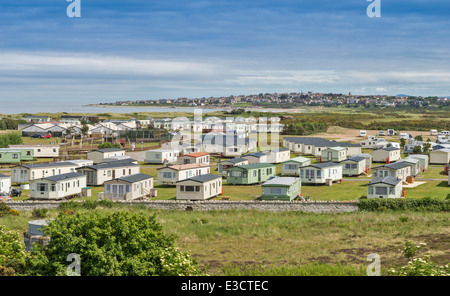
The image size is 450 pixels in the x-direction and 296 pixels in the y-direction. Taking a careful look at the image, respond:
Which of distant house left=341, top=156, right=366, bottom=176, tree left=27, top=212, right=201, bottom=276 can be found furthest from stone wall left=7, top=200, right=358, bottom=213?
tree left=27, top=212, right=201, bottom=276

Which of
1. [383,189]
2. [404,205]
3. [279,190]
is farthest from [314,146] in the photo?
[404,205]

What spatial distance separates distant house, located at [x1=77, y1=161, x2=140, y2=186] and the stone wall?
8.80m

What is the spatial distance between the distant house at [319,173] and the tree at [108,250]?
3065 centimetres

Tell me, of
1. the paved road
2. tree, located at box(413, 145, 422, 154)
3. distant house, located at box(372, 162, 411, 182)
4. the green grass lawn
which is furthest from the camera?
tree, located at box(413, 145, 422, 154)

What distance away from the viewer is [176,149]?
6203 cm

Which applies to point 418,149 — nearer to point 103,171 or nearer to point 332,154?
point 332,154

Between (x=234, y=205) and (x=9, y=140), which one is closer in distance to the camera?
(x=234, y=205)

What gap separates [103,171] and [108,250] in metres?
31.9

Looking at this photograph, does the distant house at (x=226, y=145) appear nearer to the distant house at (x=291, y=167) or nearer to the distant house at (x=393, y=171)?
the distant house at (x=291, y=167)

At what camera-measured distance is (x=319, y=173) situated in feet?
144

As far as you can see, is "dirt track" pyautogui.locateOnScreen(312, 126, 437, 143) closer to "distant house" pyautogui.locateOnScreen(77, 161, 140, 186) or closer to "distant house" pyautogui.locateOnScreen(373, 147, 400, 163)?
"distant house" pyautogui.locateOnScreen(373, 147, 400, 163)

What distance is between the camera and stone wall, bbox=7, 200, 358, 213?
32.9 m
